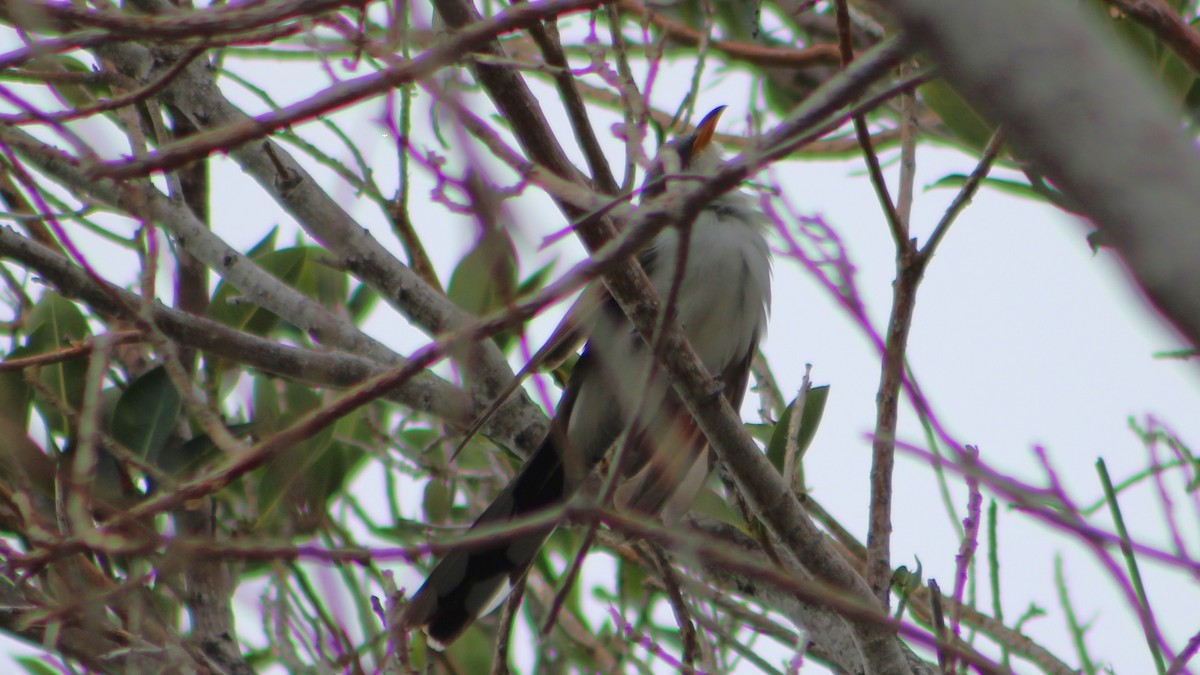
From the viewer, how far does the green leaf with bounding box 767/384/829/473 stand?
136 inches

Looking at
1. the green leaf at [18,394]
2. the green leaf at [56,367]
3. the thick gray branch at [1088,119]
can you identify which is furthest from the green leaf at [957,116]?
the thick gray branch at [1088,119]

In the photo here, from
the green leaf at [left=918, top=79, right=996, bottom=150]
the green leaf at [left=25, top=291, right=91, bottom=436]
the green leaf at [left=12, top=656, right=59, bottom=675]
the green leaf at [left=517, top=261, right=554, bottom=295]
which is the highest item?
the green leaf at [left=918, top=79, right=996, bottom=150]

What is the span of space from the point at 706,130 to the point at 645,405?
233 cm

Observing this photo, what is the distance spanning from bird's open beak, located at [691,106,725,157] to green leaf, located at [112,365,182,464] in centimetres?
272

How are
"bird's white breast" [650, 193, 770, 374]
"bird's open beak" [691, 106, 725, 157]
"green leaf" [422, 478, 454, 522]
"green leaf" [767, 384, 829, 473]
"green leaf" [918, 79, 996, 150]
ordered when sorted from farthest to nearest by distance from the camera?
"bird's open beak" [691, 106, 725, 157] < "bird's white breast" [650, 193, 770, 374] < "green leaf" [422, 478, 454, 522] < "green leaf" [918, 79, 996, 150] < "green leaf" [767, 384, 829, 473]

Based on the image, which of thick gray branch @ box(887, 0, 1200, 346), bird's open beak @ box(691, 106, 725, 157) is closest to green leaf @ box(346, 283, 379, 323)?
bird's open beak @ box(691, 106, 725, 157)

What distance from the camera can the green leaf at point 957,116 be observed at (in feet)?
13.0

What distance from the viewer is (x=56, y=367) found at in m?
3.72

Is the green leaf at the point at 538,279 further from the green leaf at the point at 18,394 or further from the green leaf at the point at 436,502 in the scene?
the green leaf at the point at 18,394

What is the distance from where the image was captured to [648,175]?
212cm

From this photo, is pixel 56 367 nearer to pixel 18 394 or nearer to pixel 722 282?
pixel 18 394

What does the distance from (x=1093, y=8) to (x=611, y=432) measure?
243cm

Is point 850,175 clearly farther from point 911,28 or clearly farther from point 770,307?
point 911,28

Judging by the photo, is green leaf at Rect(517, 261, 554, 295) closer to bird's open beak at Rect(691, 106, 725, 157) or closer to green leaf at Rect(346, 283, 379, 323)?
green leaf at Rect(346, 283, 379, 323)
